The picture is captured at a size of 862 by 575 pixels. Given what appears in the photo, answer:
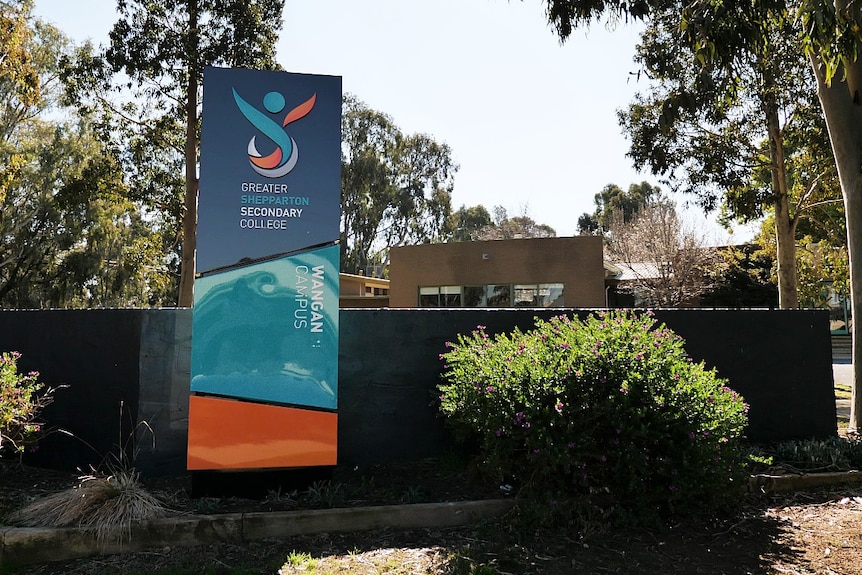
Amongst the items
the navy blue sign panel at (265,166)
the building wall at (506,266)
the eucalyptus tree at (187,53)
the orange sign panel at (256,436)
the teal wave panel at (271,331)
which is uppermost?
the eucalyptus tree at (187,53)

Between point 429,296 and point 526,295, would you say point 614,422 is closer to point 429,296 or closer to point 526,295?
point 526,295

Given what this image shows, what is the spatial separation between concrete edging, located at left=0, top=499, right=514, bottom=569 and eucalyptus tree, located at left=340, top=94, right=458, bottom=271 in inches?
1448

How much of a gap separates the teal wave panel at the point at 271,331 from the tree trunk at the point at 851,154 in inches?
250

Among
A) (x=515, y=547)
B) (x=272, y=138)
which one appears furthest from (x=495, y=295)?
(x=515, y=547)

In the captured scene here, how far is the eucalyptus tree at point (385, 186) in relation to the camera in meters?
41.7

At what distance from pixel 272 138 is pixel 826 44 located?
4728 mm

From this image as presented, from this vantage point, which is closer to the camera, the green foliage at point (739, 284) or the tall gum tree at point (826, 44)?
the tall gum tree at point (826, 44)

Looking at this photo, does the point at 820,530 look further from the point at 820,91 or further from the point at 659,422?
the point at 820,91

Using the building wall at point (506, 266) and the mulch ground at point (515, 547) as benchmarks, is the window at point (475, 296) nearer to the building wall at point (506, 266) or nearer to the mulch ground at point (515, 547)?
the building wall at point (506, 266)

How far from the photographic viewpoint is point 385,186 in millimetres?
43031

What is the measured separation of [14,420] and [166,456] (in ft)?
4.05

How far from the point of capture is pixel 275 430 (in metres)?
5.17

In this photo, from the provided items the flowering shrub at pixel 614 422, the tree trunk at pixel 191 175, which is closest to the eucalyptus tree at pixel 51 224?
the tree trunk at pixel 191 175

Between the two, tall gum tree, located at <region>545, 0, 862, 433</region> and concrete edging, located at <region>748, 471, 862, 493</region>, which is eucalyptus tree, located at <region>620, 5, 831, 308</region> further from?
concrete edging, located at <region>748, 471, 862, 493</region>
